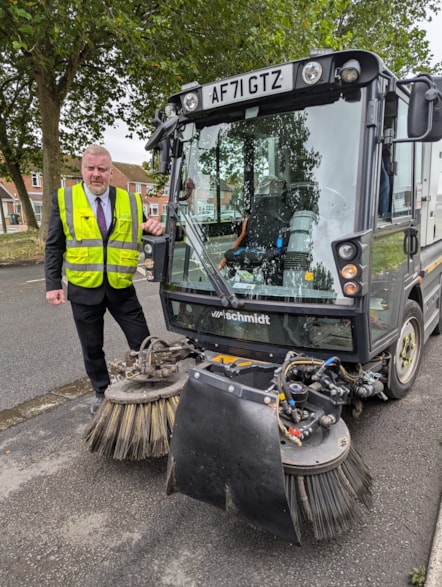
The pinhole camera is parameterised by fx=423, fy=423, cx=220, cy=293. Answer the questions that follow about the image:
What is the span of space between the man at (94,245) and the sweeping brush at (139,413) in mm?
574

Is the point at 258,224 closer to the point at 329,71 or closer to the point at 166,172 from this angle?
the point at 166,172

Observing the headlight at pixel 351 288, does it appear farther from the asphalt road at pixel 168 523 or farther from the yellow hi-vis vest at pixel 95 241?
the yellow hi-vis vest at pixel 95 241

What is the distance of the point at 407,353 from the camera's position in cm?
354

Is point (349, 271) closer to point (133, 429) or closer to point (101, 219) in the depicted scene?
point (133, 429)

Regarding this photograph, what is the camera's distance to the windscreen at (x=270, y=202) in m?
2.50

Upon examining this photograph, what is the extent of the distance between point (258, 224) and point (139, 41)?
7374 millimetres

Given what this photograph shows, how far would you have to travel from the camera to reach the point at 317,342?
258cm

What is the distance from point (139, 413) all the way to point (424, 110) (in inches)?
92.7

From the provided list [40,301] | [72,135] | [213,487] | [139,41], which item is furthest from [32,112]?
[213,487]

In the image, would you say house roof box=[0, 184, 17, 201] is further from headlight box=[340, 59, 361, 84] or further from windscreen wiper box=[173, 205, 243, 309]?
headlight box=[340, 59, 361, 84]

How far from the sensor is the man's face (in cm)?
293

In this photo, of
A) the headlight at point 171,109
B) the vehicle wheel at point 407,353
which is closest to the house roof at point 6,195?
the headlight at point 171,109

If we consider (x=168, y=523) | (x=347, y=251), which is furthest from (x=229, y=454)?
(x=347, y=251)

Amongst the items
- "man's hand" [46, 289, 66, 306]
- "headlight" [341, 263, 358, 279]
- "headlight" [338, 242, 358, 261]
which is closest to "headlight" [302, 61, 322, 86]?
"headlight" [338, 242, 358, 261]
